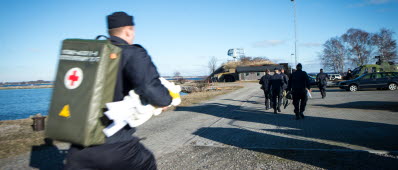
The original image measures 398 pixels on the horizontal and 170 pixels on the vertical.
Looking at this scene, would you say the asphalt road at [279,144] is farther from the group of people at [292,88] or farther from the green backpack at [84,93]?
the green backpack at [84,93]

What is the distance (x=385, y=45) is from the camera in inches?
2292

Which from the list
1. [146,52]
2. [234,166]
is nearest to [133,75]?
[146,52]

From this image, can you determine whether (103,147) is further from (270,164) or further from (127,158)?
(270,164)

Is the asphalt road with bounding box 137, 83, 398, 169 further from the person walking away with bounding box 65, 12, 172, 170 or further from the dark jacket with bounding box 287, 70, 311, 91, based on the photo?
the person walking away with bounding box 65, 12, 172, 170

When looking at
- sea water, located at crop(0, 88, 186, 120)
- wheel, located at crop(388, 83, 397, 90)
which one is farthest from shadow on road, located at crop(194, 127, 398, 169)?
wheel, located at crop(388, 83, 397, 90)

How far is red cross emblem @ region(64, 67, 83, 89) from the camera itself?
174 centimetres

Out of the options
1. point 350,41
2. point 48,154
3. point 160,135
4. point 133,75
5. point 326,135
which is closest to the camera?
point 133,75

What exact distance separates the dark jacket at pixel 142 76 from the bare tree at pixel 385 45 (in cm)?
6935

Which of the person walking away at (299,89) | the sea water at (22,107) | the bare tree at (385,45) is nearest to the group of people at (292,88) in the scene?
the person walking away at (299,89)

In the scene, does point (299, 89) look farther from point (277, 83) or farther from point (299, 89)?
point (277, 83)

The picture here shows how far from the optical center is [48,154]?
5.84m

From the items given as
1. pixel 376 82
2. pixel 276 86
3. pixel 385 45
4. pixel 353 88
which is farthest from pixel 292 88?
pixel 385 45

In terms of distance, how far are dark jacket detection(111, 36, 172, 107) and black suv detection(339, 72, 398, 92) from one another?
2502 centimetres

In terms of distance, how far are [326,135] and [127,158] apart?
240 inches
